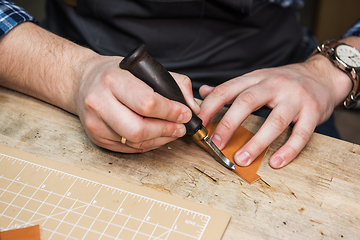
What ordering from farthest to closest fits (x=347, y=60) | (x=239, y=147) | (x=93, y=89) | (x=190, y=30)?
(x=190, y=30) → (x=347, y=60) → (x=239, y=147) → (x=93, y=89)

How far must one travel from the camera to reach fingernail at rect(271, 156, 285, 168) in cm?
68

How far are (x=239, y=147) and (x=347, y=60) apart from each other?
52cm

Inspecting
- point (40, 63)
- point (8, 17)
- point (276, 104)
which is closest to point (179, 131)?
point (276, 104)

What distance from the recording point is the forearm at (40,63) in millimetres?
782

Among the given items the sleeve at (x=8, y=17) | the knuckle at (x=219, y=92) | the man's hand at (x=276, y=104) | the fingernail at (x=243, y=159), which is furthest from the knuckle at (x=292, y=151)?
the sleeve at (x=8, y=17)

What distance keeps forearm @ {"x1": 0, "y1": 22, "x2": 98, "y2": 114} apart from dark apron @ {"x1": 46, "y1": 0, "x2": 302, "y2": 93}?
0.76 feet

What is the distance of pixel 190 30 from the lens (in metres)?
1.03

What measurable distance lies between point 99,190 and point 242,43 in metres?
0.80

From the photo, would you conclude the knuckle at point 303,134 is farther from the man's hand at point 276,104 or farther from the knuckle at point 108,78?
the knuckle at point 108,78

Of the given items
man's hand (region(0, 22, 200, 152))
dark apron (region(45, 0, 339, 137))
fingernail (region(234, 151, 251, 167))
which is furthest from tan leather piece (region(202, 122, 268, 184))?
dark apron (region(45, 0, 339, 137))

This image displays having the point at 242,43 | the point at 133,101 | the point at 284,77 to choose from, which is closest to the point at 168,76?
the point at 133,101

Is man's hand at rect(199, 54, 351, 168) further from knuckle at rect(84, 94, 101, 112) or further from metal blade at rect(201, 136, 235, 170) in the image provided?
knuckle at rect(84, 94, 101, 112)

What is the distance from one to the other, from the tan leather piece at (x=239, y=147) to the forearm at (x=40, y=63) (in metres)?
0.41

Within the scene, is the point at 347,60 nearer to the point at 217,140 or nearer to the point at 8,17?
the point at 217,140
